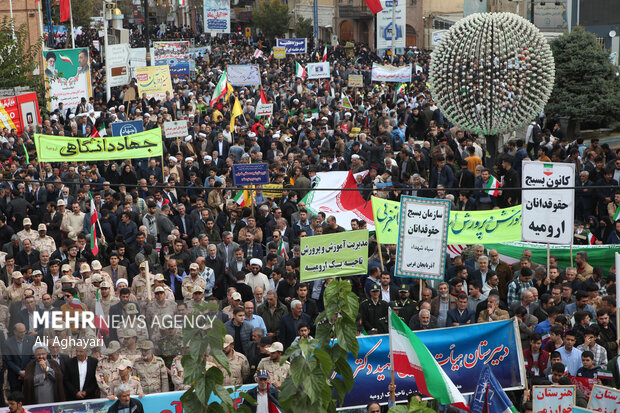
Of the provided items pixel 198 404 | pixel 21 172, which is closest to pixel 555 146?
pixel 21 172

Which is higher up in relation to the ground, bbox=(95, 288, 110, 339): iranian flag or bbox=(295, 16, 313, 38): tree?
bbox=(295, 16, 313, 38): tree

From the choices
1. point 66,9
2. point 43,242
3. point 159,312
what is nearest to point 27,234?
point 43,242

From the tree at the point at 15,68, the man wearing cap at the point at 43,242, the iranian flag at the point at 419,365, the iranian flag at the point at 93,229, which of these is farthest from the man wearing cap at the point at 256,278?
the tree at the point at 15,68

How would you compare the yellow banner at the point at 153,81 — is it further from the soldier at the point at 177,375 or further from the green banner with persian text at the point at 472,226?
the soldier at the point at 177,375

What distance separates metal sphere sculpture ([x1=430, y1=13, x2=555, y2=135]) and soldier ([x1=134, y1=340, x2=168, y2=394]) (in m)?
9.07

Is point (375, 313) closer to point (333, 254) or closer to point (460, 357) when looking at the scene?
point (333, 254)

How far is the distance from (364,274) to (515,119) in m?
5.82

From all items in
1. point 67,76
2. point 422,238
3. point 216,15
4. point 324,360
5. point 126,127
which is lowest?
point 422,238

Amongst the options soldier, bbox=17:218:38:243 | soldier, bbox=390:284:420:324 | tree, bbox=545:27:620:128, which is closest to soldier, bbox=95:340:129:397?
soldier, bbox=390:284:420:324

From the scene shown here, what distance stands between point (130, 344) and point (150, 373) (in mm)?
379

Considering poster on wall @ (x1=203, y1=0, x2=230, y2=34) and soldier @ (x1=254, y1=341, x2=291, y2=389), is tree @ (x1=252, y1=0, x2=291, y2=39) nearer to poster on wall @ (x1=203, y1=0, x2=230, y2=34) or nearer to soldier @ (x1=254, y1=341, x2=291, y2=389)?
poster on wall @ (x1=203, y1=0, x2=230, y2=34)

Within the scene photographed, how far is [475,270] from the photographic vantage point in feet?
40.2

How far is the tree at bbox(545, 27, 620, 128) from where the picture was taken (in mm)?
25828

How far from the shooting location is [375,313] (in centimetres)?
1118
